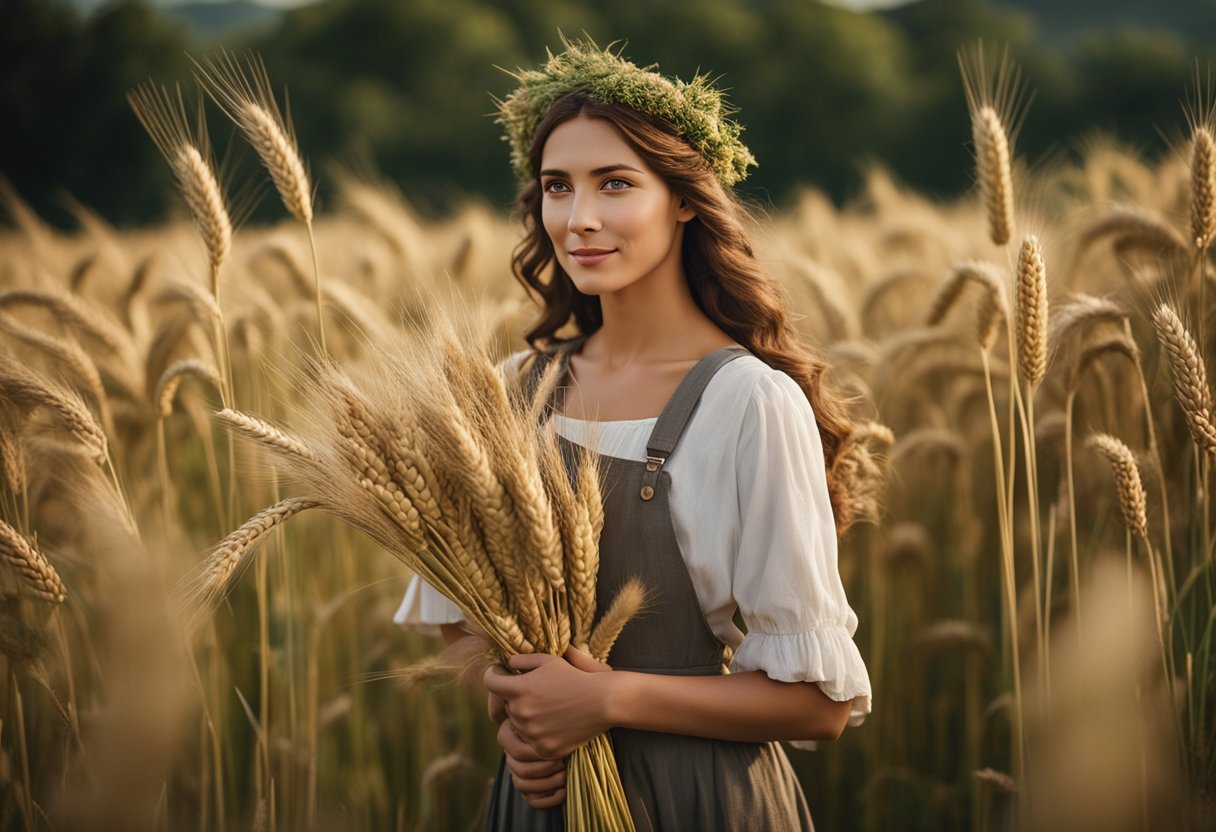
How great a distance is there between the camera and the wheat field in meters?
1.93

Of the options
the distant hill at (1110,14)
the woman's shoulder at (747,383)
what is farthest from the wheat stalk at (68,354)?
the distant hill at (1110,14)

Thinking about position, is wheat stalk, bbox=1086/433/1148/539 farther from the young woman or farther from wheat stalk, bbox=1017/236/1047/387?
the young woman

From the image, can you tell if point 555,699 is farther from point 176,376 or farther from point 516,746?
point 176,376

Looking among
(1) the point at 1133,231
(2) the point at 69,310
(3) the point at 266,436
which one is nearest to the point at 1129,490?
(1) the point at 1133,231

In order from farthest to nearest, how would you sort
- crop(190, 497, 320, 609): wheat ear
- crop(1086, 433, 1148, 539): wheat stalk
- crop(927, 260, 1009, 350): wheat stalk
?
crop(927, 260, 1009, 350): wheat stalk → crop(1086, 433, 1148, 539): wheat stalk → crop(190, 497, 320, 609): wheat ear

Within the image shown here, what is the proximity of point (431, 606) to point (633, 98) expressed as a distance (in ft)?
3.46

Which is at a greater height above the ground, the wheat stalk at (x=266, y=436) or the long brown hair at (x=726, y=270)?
the long brown hair at (x=726, y=270)

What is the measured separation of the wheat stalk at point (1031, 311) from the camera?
6.55 feet

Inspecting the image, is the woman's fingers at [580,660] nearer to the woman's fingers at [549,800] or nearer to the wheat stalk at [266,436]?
the woman's fingers at [549,800]

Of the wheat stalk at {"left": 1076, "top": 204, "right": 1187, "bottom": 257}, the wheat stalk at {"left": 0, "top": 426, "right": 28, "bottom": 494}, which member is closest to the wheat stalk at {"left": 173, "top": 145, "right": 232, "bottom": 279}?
the wheat stalk at {"left": 0, "top": 426, "right": 28, "bottom": 494}

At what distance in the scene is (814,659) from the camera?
5.34ft

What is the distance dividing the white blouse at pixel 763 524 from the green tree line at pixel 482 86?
25.7 m

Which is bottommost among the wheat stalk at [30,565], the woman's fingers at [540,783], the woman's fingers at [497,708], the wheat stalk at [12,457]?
the woman's fingers at [540,783]

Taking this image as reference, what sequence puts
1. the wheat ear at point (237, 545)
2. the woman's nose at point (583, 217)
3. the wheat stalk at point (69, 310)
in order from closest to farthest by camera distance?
the wheat ear at point (237, 545) → the woman's nose at point (583, 217) → the wheat stalk at point (69, 310)
